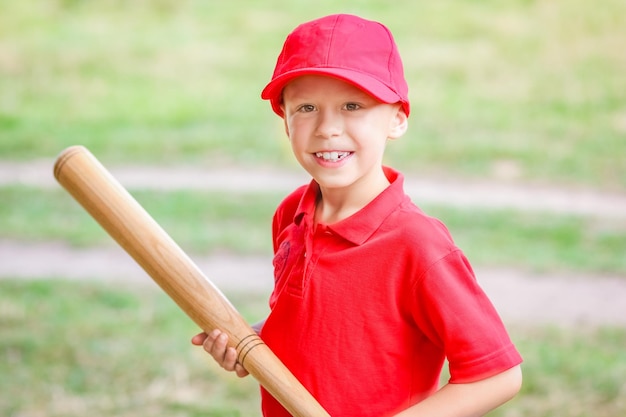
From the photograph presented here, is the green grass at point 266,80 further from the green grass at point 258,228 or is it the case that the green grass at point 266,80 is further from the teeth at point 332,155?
the teeth at point 332,155

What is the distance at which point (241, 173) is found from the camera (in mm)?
6703

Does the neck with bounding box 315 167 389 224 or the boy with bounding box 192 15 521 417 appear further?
the neck with bounding box 315 167 389 224

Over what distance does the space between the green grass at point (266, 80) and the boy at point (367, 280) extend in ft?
15.9

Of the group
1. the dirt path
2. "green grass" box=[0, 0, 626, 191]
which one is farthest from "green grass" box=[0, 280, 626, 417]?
"green grass" box=[0, 0, 626, 191]

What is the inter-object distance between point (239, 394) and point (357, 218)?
231cm

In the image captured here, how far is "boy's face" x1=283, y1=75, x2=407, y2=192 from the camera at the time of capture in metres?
1.59

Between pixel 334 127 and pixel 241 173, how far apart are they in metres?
5.14

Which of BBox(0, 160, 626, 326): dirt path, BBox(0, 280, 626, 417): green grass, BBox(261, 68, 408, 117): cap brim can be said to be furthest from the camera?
BBox(0, 160, 626, 326): dirt path

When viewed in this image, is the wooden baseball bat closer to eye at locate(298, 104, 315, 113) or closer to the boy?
the boy

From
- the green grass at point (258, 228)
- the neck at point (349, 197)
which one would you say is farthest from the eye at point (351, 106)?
the green grass at point (258, 228)

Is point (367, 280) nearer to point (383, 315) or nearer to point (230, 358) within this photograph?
point (383, 315)

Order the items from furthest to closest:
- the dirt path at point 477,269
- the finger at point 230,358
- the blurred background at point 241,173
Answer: the dirt path at point 477,269 < the blurred background at point 241,173 < the finger at point 230,358

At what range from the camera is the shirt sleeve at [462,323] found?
5.04ft

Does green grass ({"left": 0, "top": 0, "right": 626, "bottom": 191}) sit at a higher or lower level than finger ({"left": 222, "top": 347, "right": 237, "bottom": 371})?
higher
